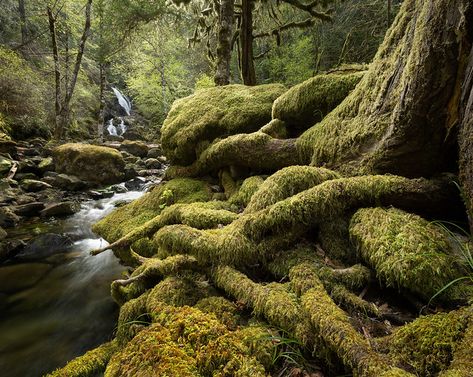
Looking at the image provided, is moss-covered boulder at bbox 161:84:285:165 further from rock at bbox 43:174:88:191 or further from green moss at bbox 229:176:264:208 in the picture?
rock at bbox 43:174:88:191

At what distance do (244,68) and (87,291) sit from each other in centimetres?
681

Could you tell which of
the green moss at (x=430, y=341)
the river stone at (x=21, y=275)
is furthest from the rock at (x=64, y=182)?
the green moss at (x=430, y=341)

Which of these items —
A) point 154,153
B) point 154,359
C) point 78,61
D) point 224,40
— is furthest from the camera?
point 154,153

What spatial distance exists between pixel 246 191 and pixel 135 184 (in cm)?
1091

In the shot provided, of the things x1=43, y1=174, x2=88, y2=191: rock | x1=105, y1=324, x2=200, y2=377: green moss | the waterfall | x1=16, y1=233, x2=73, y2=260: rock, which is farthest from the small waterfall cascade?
x1=105, y1=324, x2=200, y2=377: green moss

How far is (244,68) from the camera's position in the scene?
8531mm

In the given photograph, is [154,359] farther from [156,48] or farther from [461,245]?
[156,48]

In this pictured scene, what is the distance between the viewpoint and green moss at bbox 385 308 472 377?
1.51m

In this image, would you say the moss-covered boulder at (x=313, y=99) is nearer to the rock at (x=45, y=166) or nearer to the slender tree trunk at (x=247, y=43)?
the slender tree trunk at (x=247, y=43)

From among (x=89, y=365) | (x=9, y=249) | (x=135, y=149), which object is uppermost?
(x=89, y=365)

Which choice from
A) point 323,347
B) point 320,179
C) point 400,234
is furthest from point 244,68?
point 323,347

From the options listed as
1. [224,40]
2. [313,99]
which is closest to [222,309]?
[313,99]

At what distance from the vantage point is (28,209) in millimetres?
9672

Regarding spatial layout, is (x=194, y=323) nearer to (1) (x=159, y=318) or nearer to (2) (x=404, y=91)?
(1) (x=159, y=318)
